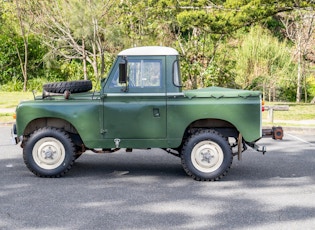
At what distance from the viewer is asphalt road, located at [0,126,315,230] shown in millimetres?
6781

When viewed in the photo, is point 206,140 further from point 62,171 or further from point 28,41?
point 28,41

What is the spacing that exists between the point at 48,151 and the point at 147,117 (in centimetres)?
153

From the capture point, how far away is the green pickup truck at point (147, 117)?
9.09 m

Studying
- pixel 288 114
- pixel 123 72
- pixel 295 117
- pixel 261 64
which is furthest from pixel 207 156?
pixel 261 64

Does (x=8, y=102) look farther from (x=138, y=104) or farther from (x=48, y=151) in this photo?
(x=138, y=104)

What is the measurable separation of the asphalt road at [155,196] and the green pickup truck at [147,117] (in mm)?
357

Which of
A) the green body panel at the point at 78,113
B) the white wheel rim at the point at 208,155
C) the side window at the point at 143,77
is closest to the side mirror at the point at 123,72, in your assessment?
the side window at the point at 143,77

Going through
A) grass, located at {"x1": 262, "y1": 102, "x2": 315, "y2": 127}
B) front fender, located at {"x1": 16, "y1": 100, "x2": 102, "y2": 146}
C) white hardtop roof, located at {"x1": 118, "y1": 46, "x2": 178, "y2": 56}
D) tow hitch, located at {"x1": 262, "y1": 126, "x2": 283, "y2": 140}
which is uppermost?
white hardtop roof, located at {"x1": 118, "y1": 46, "x2": 178, "y2": 56}

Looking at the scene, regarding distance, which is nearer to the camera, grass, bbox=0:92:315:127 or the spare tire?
the spare tire

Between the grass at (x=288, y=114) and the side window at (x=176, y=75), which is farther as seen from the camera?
the grass at (x=288, y=114)

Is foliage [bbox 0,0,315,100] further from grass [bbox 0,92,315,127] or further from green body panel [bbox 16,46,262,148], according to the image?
green body panel [bbox 16,46,262,148]

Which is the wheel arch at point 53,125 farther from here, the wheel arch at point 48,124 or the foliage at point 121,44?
the foliage at point 121,44

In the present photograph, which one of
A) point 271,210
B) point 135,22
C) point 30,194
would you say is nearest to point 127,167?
point 30,194

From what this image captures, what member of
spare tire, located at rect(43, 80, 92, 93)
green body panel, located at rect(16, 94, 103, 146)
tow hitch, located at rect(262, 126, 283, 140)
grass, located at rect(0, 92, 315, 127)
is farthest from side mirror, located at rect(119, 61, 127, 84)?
grass, located at rect(0, 92, 315, 127)
